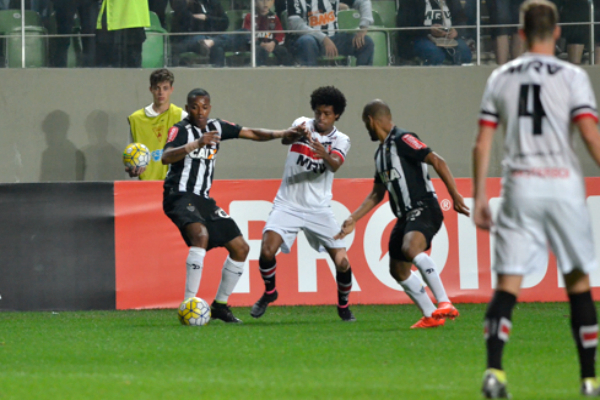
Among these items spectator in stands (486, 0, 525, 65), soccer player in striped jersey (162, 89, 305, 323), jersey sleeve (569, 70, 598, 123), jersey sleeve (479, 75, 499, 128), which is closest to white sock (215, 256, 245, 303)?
soccer player in striped jersey (162, 89, 305, 323)

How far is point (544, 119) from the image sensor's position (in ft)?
13.1

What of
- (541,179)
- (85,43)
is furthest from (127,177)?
(541,179)

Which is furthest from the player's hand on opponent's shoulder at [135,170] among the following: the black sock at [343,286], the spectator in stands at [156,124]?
the black sock at [343,286]

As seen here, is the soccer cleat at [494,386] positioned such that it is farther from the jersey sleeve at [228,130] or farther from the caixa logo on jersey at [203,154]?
the jersey sleeve at [228,130]

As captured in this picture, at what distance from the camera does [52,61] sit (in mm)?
11180

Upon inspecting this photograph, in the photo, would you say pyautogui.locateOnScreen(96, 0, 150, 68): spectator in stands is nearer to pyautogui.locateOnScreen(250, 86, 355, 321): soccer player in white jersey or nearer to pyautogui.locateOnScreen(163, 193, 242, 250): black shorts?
pyautogui.locateOnScreen(250, 86, 355, 321): soccer player in white jersey

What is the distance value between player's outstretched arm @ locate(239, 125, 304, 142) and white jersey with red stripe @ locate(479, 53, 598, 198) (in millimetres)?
4068

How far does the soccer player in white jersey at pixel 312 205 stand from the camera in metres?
8.23

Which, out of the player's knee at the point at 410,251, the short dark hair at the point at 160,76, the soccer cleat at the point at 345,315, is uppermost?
the short dark hair at the point at 160,76

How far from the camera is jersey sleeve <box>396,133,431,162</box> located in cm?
736

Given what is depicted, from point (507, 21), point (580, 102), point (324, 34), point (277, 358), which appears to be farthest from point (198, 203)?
point (507, 21)

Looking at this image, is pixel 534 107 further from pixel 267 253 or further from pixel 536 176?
pixel 267 253

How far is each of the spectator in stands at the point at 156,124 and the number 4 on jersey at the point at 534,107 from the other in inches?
A: 247

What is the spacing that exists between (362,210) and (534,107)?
3.66 m
